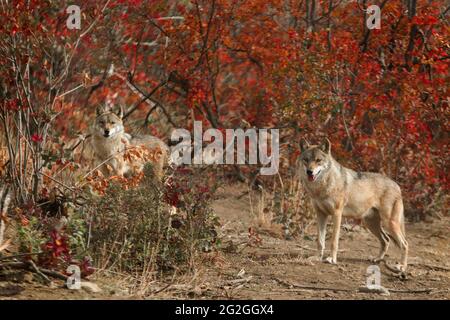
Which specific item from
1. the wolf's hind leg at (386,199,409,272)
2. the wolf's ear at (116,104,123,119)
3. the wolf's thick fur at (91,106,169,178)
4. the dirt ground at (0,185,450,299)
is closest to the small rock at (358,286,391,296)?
the dirt ground at (0,185,450,299)

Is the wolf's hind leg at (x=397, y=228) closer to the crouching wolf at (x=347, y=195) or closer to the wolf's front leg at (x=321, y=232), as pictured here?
the crouching wolf at (x=347, y=195)

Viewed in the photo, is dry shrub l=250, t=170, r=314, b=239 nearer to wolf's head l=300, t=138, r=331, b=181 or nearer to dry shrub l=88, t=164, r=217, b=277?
wolf's head l=300, t=138, r=331, b=181

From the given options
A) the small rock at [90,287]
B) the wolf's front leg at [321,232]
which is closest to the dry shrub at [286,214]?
the wolf's front leg at [321,232]

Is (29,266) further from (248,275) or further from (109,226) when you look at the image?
(248,275)

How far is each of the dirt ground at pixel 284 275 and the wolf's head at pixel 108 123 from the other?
2084 mm

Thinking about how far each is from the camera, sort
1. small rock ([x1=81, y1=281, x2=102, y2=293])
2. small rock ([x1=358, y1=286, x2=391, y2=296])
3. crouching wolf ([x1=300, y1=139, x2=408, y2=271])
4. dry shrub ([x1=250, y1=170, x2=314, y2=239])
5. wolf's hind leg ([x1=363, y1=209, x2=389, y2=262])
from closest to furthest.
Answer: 1. small rock ([x1=81, y1=281, x2=102, y2=293])
2. small rock ([x1=358, y1=286, x2=391, y2=296])
3. crouching wolf ([x1=300, y1=139, x2=408, y2=271])
4. wolf's hind leg ([x1=363, y1=209, x2=389, y2=262])
5. dry shrub ([x1=250, y1=170, x2=314, y2=239])

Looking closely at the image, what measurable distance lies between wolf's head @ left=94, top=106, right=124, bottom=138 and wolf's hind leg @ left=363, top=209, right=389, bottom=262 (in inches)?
164

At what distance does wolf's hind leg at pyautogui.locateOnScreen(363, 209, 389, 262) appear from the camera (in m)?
9.96

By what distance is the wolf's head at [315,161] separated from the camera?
9.55 m

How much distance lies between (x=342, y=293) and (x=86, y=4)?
16.3ft

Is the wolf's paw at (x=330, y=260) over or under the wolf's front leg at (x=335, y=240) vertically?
under

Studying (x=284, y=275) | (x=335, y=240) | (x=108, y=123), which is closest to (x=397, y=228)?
(x=335, y=240)

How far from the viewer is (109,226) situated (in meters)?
8.20

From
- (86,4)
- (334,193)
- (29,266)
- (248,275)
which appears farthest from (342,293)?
(86,4)
